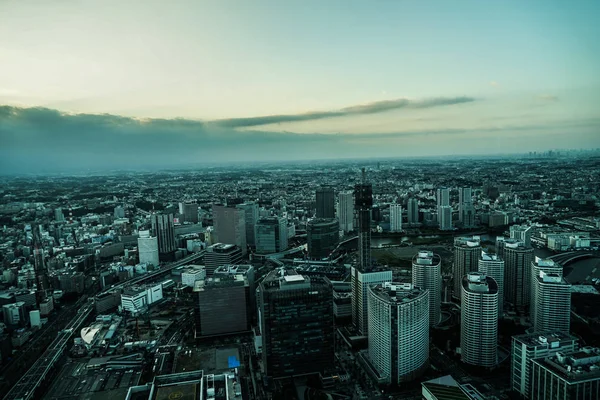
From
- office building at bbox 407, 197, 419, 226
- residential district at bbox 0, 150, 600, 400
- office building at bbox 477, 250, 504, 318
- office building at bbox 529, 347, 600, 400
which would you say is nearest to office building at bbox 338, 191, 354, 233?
residential district at bbox 0, 150, 600, 400

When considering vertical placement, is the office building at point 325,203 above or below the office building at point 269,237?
above

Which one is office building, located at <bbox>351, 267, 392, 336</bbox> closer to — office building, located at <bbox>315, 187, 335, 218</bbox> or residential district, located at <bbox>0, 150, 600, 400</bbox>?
residential district, located at <bbox>0, 150, 600, 400</bbox>

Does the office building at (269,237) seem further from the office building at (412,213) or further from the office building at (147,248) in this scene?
the office building at (412,213)

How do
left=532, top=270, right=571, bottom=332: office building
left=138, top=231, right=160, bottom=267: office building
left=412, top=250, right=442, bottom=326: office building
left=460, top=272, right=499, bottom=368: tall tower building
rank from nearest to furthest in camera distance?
left=460, top=272, right=499, bottom=368: tall tower building < left=532, top=270, right=571, bottom=332: office building < left=412, top=250, right=442, bottom=326: office building < left=138, top=231, right=160, bottom=267: office building

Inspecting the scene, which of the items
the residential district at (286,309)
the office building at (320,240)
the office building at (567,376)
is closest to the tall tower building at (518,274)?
the residential district at (286,309)

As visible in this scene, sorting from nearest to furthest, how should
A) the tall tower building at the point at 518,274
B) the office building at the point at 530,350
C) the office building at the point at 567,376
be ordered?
1. the office building at the point at 567,376
2. the office building at the point at 530,350
3. the tall tower building at the point at 518,274

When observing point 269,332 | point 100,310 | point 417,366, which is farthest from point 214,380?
point 100,310

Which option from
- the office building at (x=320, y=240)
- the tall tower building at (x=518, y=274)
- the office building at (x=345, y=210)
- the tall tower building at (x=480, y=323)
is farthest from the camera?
the office building at (x=345, y=210)
